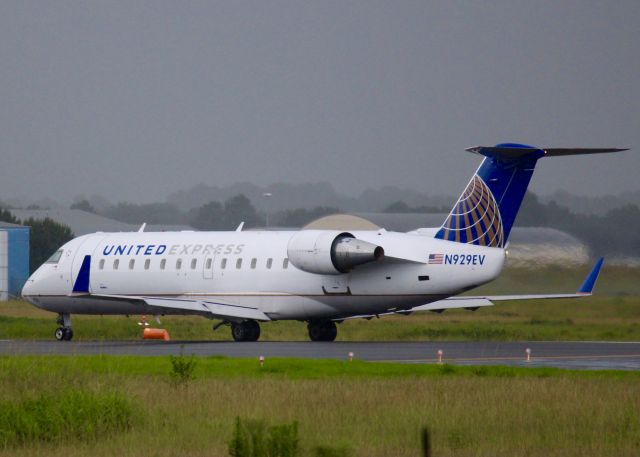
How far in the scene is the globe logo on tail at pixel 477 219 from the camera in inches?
1415

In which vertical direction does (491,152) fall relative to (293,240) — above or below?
above

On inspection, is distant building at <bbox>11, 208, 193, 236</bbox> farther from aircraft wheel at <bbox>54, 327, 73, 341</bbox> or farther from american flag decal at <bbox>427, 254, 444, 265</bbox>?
american flag decal at <bbox>427, 254, 444, 265</bbox>

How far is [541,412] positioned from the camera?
18.5 m

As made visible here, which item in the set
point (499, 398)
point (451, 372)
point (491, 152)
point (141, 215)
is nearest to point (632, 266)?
point (491, 152)

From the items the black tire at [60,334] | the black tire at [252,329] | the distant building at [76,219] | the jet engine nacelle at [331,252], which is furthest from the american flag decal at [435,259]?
the distant building at [76,219]

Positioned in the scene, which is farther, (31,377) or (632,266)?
(632,266)

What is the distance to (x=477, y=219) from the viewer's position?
3619 centimetres

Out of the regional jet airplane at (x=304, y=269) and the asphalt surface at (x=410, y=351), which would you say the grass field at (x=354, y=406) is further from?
the regional jet airplane at (x=304, y=269)

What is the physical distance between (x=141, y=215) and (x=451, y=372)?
11001cm

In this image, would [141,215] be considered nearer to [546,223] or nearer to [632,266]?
[546,223]

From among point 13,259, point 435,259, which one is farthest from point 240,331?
point 13,259

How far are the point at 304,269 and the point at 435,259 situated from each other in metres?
3.94

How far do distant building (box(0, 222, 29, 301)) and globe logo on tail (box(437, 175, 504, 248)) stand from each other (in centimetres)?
5057

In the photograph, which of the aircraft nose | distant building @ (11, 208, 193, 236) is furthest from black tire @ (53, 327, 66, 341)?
distant building @ (11, 208, 193, 236)
